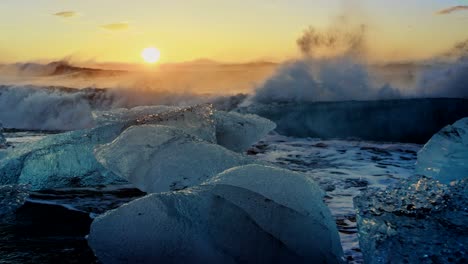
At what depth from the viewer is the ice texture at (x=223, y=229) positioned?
6.20 feet

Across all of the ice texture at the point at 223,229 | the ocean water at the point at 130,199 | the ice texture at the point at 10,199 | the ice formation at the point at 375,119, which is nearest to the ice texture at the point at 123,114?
the ocean water at the point at 130,199

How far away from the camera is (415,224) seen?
1718 mm

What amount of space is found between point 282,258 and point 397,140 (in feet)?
19.1

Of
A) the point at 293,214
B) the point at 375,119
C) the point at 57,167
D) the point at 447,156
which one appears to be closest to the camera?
the point at 293,214

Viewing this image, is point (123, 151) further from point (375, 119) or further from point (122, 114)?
point (375, 119)

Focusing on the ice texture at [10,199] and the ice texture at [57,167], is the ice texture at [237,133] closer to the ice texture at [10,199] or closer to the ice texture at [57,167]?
the ice texture at [57,167]

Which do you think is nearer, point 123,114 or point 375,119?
point 123,114

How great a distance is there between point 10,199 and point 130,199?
799 millimetres

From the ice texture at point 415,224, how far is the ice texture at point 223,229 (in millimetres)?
228

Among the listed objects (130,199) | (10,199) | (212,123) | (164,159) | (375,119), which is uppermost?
(212,123)

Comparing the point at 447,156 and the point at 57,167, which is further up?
the point at 447,156

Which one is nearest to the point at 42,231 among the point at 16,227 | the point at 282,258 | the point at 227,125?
the point at 16,227

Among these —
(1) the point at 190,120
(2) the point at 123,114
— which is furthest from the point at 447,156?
(2) the point at 123,114

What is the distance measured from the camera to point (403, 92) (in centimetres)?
1085
